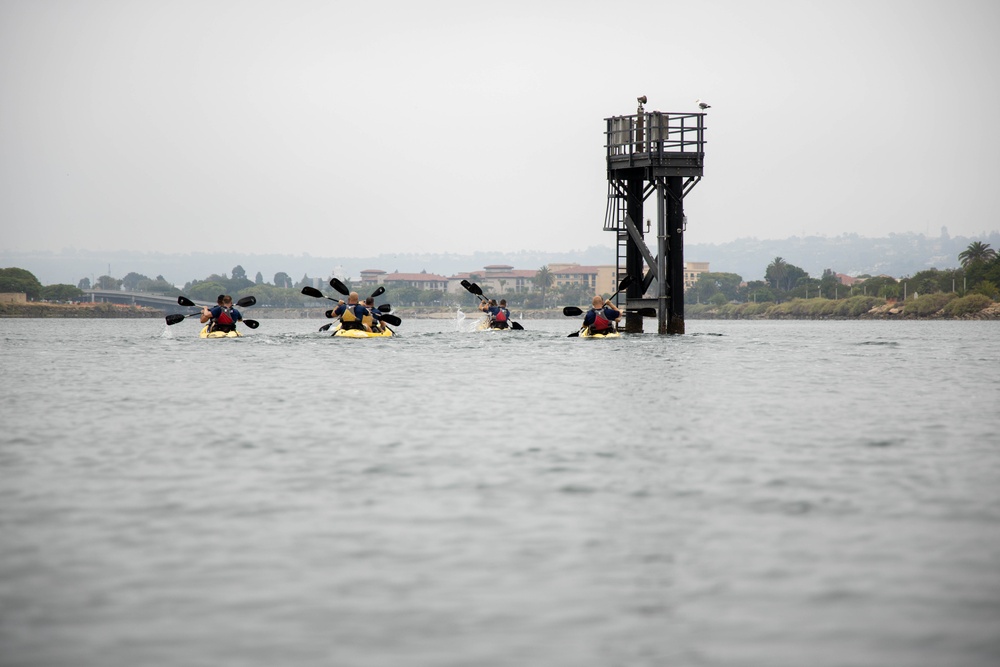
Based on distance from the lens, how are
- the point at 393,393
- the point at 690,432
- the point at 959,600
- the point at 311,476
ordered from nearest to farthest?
1. the point at 959,600
2. the point at 311,476
3. the point at 690,432
4. the point at 393,393

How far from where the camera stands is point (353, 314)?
49.1 m

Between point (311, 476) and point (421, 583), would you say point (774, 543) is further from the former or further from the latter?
point (311, 476)

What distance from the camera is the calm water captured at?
Answer: 6477 millimetres

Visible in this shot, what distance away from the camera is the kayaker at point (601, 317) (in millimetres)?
47750

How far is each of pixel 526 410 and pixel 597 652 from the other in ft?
46.6

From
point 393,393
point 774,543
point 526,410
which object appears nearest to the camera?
point 774,543

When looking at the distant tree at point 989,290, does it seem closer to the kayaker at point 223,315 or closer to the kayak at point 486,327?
the kayak at point 486,327

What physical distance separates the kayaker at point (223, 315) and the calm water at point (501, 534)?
85.4 feet

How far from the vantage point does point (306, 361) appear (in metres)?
37.3

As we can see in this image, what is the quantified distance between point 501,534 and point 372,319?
137ft

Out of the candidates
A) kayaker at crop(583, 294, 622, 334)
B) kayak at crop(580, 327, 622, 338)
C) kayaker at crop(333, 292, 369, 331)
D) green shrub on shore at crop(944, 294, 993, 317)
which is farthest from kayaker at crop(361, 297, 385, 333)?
green shrub on shore at crop(944, 294, 993, 317)

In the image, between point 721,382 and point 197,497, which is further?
point 721,382

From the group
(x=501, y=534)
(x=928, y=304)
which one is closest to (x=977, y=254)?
(x=928, y=304)

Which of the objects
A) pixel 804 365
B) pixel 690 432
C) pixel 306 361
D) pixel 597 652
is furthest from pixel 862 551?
pixel 306 361
